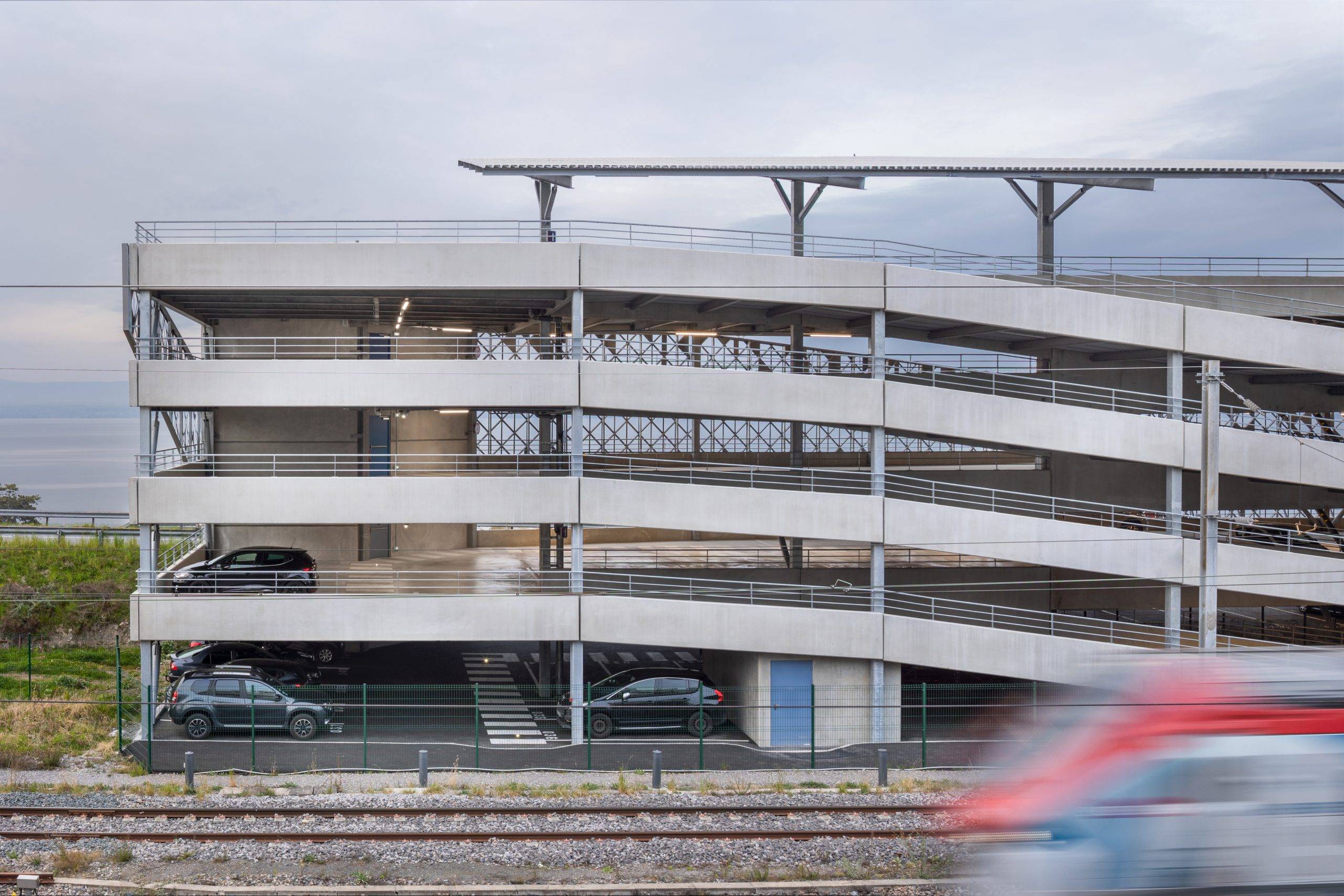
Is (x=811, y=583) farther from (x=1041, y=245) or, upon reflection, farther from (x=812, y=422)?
(x=1041, y=245)

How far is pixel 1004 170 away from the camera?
87.5 feet

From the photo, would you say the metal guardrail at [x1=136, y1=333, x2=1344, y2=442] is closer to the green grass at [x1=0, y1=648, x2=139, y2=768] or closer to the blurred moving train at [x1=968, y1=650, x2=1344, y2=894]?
the green grass at [x1=0, y1=648, x2=139, y2=768]

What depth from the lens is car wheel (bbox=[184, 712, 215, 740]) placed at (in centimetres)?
2334

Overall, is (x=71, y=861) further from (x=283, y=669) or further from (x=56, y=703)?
(x=56, y=703)

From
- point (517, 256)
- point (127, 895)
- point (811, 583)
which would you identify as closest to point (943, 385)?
point (811, 583)

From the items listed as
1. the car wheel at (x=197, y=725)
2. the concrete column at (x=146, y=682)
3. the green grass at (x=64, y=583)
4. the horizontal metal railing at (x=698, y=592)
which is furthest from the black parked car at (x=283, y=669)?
the green grass at (x=64, y=583)

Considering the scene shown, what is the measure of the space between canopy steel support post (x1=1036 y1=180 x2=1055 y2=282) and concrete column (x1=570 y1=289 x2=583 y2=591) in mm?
12737

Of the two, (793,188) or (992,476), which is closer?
(793,188)

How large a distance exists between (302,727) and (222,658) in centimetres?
569

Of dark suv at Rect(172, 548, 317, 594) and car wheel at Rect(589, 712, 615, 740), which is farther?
dark suv at Rect(172, 548, 317, 594)

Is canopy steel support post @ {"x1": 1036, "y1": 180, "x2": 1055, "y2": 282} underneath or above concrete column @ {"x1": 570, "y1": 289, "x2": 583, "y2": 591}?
above

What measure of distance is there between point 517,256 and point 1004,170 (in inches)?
508

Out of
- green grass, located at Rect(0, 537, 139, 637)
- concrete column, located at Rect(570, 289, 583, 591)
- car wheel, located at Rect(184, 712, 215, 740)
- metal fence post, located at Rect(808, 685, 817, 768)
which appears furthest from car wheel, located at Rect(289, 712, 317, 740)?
green grass, located at Rect(0, 537, 139, 637)

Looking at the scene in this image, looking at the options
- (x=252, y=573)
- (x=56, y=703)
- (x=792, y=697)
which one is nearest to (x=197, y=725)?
(x=252, y=573)
